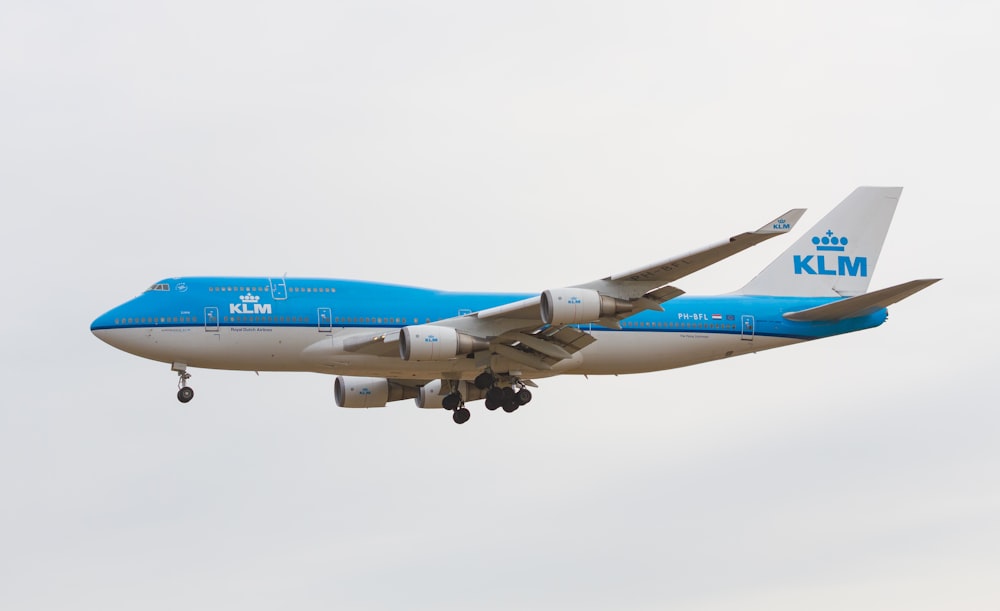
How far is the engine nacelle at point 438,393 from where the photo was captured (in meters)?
55.1

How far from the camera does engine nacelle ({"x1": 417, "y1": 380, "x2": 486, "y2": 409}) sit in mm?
55125

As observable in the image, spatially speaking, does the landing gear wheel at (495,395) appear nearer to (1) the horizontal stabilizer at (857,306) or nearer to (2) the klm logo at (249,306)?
(2) the klm logo at (249,306)

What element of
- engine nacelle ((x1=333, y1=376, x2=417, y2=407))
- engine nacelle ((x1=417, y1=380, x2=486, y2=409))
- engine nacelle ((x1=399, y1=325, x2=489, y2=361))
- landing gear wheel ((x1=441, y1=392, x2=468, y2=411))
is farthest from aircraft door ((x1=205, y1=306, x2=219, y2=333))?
engine nacelle ((x1=417, y1=380, x2=486, y2=409))

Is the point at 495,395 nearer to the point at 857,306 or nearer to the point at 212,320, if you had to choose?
the point at 212,320

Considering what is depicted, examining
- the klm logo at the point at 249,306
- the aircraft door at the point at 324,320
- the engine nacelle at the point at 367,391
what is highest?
the klm logo at the point at 249,306

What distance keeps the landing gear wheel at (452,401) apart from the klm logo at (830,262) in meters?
13.0

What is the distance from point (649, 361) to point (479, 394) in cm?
603

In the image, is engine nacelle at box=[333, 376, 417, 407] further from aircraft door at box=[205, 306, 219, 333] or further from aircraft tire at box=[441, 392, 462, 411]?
aircraft door at box=[205, 306, 219, 333]

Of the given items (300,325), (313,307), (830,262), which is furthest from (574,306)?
(830,262)

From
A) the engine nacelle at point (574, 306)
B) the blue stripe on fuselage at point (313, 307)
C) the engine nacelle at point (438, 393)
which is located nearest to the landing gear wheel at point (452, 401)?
the engine nacelle at point (438, 393)

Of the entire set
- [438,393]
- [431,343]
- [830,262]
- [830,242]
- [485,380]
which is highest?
[830,242]

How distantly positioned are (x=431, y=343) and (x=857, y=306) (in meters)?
15.0

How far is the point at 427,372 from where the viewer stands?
51.2m

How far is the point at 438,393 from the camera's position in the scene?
56000 millimetres
